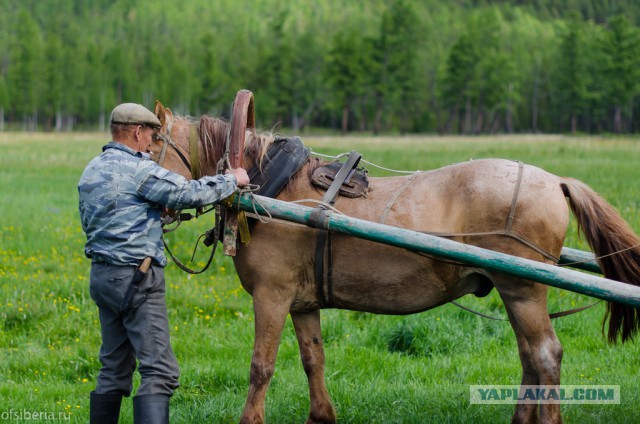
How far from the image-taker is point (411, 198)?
5332mm

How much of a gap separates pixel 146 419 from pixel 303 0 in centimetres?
20150

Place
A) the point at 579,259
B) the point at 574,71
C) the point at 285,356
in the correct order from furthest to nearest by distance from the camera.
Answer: the point at 574,71 < the point at 285,356 < the point at 579,259

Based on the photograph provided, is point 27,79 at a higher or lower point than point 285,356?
higher

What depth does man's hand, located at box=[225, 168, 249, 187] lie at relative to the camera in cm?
506

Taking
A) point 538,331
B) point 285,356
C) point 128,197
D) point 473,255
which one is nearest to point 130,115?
point 128,197

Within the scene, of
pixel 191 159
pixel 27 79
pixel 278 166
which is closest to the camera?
pixel 278 166

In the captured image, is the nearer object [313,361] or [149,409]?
[149,409]

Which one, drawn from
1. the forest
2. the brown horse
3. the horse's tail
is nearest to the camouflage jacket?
the brown horse

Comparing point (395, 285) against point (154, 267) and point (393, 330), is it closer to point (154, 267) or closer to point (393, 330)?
point (154, 267)

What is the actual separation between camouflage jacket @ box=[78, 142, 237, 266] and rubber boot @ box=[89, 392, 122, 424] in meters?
0.96

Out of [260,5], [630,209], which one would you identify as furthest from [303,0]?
[630,209]

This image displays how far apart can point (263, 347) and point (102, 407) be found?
116 cm

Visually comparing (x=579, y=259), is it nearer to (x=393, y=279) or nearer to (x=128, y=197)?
(x=393, y=279)

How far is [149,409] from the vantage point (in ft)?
15.8
